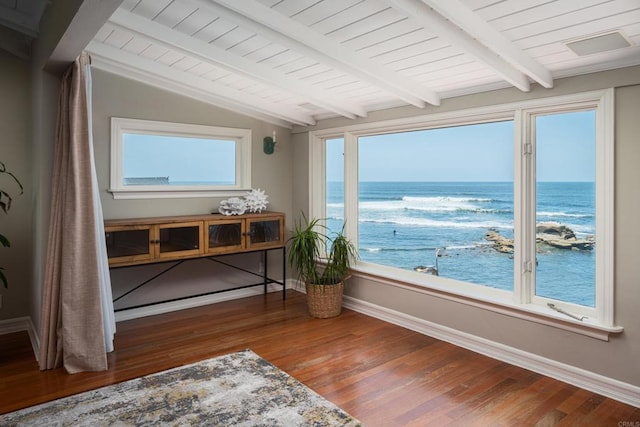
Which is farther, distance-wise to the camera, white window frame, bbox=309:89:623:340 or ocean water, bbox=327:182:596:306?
ocean water, bbox=327:182:596:306

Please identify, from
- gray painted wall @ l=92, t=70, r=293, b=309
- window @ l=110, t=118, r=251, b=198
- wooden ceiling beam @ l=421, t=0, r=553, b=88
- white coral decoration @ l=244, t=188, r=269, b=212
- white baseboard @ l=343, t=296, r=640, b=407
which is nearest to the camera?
wooden ceiling beam @ l=421, t=0, r=553, b=88

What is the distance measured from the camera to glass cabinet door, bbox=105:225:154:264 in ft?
11.6

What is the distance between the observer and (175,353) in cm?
327

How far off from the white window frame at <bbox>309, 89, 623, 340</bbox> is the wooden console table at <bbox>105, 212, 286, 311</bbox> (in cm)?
115

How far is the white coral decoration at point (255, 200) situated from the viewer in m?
4.57

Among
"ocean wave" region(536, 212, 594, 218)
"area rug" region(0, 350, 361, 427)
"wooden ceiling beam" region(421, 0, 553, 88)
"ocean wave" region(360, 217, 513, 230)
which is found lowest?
"area rug" region(0, 350, 361, 427)

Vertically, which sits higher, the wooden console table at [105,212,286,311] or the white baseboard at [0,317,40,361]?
the wooden console table at [105,212,286,311]

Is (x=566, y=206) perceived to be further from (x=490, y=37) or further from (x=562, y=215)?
(x=490, y=37)

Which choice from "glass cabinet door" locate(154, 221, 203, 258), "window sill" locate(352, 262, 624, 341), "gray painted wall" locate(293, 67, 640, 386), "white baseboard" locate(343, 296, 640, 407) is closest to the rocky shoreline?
"gray painted wall" locate(293, 67, 640, 386)

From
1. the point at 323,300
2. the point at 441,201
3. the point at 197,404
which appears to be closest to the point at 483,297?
the point at 441,201

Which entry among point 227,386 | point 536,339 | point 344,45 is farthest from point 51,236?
point 536,339

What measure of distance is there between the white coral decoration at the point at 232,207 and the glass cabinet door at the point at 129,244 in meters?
0.86

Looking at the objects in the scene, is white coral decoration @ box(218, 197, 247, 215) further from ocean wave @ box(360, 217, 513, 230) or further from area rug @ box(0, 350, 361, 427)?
area rug @ box(0, 350, 361, 427)

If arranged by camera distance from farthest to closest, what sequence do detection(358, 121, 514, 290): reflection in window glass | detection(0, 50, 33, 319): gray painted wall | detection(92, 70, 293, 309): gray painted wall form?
detection(92, 70, 293, 309): gray painted wall → detection(0, 50, 33, 319): gray painted wall → detection(358, 121, 514, 290): reflection in window glass
